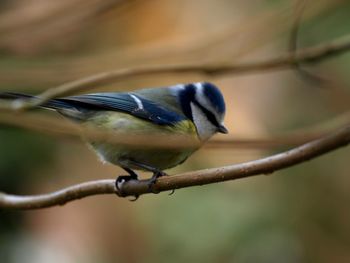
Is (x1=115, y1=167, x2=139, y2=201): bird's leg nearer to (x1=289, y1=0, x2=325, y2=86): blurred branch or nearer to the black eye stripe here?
the black eye stripe

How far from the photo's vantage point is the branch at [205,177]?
1049 millimetres

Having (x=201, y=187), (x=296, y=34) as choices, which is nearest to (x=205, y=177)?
(x=296, y=34)

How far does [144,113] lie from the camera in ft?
7.09

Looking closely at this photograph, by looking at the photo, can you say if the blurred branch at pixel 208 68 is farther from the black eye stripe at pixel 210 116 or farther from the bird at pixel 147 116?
the black eye stripe at pixel 210 116

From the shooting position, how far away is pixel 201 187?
3.62m

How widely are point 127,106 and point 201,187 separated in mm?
1528

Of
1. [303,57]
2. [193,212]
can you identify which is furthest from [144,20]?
[303,57]

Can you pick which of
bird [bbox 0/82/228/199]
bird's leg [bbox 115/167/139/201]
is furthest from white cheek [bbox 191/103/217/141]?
bird's leg [bbox 115/167/139/201]

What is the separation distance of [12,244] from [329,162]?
1727 mm

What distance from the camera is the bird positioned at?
6.73 ft

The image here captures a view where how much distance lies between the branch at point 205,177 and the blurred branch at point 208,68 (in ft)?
0.88

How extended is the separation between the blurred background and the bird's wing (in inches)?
23.7

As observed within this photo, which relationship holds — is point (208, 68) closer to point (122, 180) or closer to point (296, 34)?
point (296, 34)

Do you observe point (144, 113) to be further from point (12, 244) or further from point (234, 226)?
point (12, 244)
